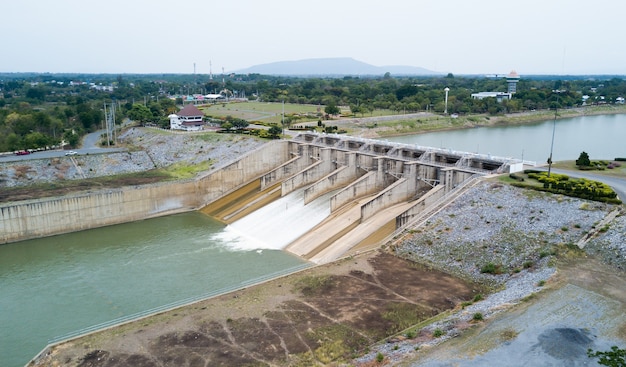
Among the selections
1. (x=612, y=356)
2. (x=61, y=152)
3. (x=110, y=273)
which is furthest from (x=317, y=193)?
(x=61, y=152)

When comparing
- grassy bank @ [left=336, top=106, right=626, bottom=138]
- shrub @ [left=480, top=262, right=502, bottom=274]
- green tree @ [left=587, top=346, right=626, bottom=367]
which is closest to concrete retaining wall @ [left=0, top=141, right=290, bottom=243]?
grassy bank @ [left=336, top=106, right=626, bottom=138]

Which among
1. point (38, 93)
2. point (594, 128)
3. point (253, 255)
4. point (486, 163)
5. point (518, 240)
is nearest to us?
point (518, 240)

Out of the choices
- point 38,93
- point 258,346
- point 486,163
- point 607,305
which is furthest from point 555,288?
point 38,93

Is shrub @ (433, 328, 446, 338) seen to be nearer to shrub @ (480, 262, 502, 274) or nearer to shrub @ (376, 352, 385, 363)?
shrub @ (376, 352, 385, 363)

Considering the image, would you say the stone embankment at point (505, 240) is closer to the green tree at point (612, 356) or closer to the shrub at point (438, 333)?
the shrub at point (438, 333)

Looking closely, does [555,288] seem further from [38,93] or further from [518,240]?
[38,93]

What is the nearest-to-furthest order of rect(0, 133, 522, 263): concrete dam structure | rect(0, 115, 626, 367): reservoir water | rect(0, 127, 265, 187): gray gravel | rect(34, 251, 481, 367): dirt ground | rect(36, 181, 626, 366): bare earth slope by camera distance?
rect(36, 181, 626, 366): bare earth slope < rect(34, 251, 481, 367): dirt ground < rect(0, 115, 626, 367): reservoir water < rect(0, 133, 522, 263): concrete dam structure < rect(0, 127, 265, 187): gray gravel

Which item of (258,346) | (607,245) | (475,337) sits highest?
(607,245)
